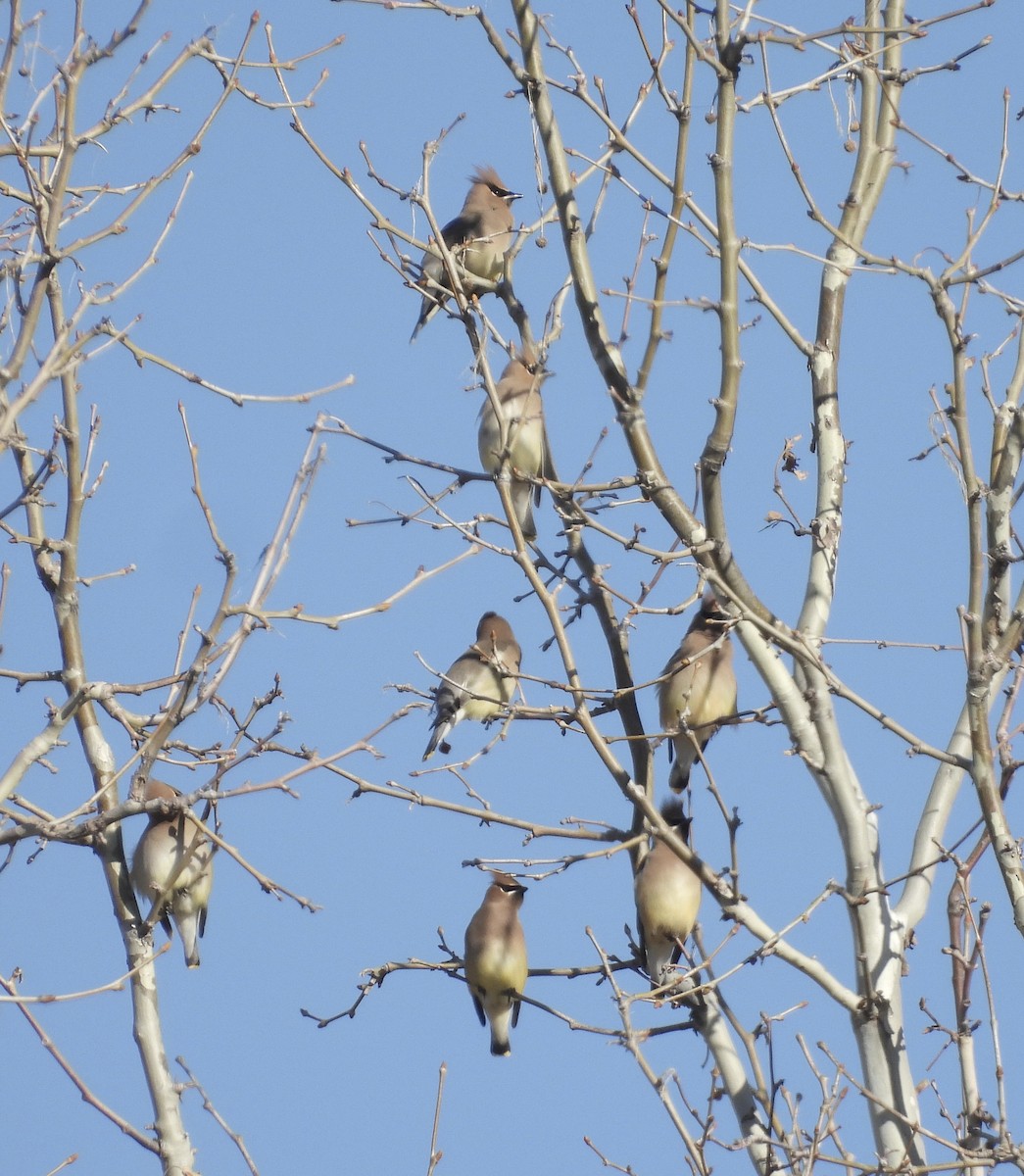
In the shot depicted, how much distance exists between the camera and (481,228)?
709 centimetres

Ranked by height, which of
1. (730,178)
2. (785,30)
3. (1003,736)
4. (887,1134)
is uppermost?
(785,30)

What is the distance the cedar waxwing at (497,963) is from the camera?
573 cm

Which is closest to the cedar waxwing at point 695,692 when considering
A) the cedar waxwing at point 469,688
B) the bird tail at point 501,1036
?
the cedar waxwing at point 469,688

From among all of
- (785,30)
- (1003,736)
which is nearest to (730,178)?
(785,30)

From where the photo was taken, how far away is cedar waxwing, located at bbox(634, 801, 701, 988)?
5207 mm

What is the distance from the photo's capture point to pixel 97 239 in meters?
3.49

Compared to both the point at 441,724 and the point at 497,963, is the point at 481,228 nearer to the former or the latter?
the point at 441,724

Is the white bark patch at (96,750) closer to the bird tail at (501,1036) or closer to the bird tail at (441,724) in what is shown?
the bird tail at (441,724)

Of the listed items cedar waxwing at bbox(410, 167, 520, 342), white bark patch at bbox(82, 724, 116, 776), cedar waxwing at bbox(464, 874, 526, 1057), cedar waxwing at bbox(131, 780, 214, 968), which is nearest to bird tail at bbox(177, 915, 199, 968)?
cedar waxwing at bbox(131, 780, 214, 968)

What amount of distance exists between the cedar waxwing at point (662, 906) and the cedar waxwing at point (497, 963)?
59cm

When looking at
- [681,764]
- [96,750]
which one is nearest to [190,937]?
[96,750]

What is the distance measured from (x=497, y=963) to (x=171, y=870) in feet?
5.12

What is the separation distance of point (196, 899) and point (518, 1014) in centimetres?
118

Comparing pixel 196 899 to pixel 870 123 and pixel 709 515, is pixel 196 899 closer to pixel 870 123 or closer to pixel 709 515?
pixel 709 515
